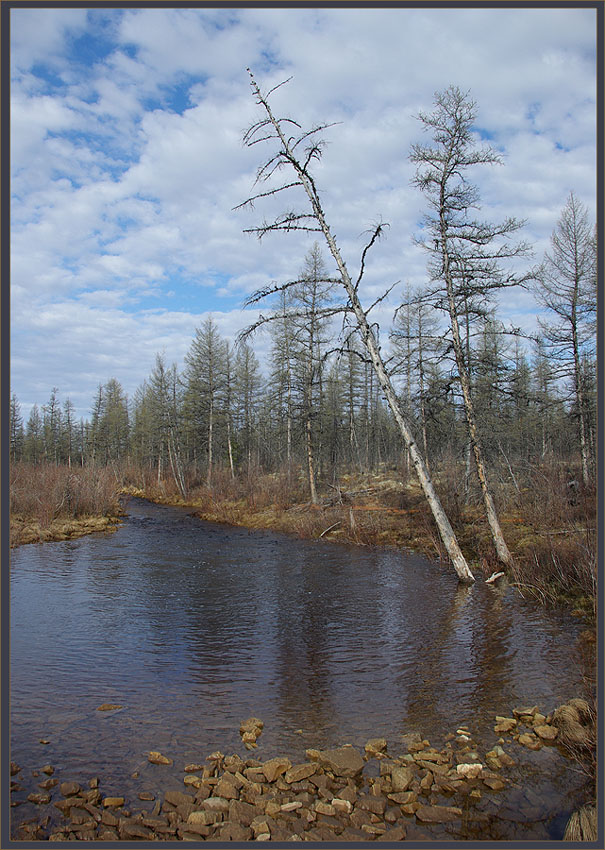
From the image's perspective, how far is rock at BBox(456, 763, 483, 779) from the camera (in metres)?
4.32

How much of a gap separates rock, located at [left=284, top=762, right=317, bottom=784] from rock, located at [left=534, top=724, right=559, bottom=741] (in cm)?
223

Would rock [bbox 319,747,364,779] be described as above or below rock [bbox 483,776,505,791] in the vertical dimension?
above

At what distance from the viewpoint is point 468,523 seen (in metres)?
16.6

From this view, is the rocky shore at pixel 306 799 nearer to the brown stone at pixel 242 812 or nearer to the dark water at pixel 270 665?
the brown stone at pixel 242 812

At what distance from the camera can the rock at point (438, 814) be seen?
3.84m

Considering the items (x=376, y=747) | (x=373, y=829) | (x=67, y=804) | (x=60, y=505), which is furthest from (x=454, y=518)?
(x=60, y=505)

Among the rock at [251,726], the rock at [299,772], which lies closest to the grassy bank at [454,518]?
the rock at [251,726]

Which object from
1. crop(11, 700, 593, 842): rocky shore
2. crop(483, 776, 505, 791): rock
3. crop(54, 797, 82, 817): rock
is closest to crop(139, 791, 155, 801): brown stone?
crop(11, 700, 593, 842): rocky shore

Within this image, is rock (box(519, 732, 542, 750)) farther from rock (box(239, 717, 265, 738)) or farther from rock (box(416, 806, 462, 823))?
rock (box(239, 717, 265, 738))

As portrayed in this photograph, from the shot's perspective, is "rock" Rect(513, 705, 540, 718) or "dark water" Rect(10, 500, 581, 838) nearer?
"dark water" Rect(10, 500, 581, 838)

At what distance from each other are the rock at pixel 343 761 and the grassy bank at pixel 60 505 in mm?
16308

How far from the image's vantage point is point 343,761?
14.7 feet

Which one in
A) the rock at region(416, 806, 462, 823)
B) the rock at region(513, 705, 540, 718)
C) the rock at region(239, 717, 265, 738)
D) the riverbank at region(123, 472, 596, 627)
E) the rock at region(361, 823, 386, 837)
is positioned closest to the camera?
the rock at region(361, 823, 386, 837)

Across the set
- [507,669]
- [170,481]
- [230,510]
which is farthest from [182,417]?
[507,669]
